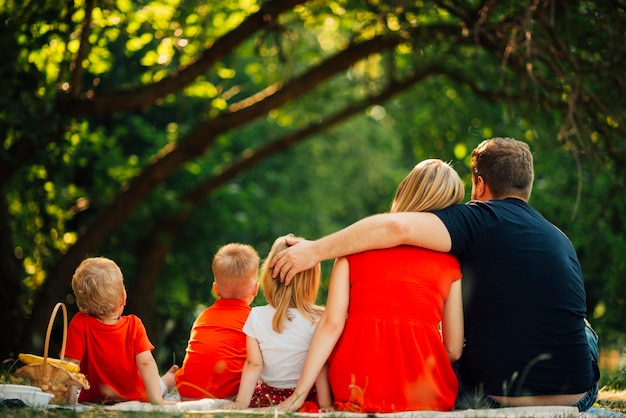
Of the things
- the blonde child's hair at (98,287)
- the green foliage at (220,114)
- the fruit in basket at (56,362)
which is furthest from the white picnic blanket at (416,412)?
the green foliage at (220,114)

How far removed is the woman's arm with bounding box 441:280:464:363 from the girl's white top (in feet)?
2.36

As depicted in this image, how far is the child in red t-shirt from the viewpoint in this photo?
196 inches

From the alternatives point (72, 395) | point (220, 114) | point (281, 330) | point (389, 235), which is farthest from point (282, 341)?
point (220, 114)

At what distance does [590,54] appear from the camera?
8219 millimetres

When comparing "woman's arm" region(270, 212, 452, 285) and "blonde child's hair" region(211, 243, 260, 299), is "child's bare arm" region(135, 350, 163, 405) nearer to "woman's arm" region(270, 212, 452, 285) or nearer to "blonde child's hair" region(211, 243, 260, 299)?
"blonde child's hair" region(211, 243, 260, 299)

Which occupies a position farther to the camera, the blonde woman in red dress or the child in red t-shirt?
the child in red t-shirt

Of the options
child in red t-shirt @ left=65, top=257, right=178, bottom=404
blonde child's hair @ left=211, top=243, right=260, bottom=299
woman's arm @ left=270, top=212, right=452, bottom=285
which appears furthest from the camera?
blonde child's hair @ left=211, top=243, right=260, bottom=299

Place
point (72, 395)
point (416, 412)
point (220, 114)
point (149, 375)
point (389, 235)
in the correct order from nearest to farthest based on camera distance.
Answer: point (416, 412)
point (389, 235)
point (72, 395)
point (149, 375)
point (220, 114)

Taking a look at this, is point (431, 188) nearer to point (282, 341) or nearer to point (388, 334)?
point (388, 334)

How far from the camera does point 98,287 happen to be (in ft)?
16.3

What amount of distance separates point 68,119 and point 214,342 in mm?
4207

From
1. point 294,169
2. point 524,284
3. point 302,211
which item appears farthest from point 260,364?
point 294,169

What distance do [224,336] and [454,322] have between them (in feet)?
4.54

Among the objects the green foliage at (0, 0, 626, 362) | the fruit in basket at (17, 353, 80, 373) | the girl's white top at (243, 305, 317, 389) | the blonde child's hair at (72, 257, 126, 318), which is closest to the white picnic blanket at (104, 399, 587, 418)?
the fruit in basket at (17, 353, 80, 373)
